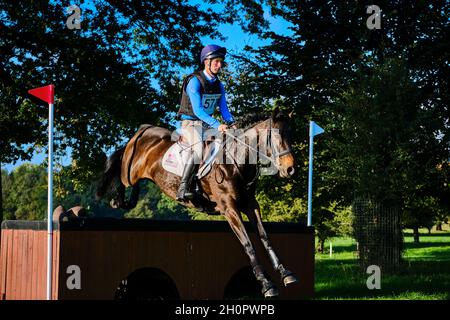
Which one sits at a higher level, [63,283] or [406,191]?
[406,191]

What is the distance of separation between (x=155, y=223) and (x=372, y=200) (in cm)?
1005

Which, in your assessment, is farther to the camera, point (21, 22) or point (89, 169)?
point (89, 169)

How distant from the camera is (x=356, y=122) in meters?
16.6

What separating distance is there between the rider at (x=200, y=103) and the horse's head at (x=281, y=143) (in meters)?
0.61

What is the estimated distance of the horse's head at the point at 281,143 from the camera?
6.39m

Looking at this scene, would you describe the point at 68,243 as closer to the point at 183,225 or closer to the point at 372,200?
the point at 183,225

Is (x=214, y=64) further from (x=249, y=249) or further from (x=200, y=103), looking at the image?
(x=249, y=249)

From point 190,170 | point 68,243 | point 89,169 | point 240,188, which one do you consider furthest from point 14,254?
point 89,169

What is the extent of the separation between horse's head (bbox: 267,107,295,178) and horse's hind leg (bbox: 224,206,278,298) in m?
0.78

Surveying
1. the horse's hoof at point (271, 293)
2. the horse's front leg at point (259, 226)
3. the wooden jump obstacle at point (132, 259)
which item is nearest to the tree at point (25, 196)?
the wooden jump obstacle at point (132, 259)

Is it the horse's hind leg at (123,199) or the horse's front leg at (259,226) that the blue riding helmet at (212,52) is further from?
the horse's hind leg at (123,199)

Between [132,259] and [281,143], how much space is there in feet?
8.50
